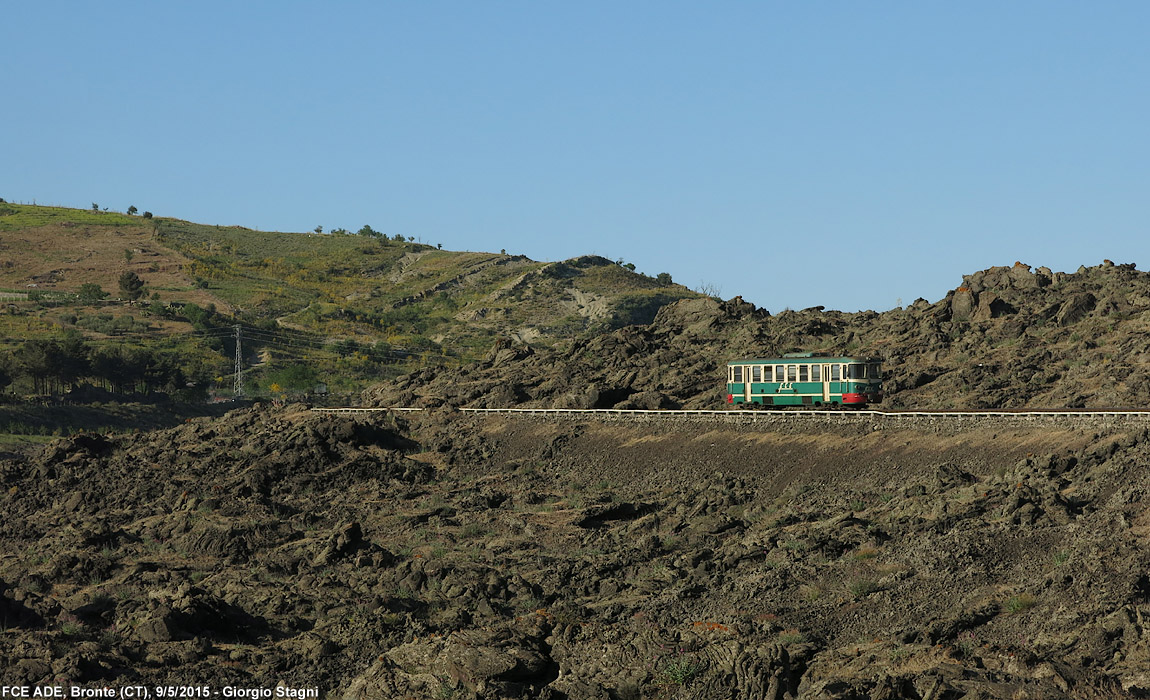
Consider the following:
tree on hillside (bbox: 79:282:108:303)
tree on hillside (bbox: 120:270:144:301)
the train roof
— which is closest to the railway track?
the train roof

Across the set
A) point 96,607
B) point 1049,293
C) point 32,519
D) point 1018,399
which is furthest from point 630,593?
point 1049,293

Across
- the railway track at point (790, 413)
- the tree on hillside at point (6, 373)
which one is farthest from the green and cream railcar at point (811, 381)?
the tree on hillside at point (6, 373)

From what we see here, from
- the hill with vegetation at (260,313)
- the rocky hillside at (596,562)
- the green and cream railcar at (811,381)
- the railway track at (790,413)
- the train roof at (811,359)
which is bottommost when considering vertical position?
the rocky hillside at (596,562)

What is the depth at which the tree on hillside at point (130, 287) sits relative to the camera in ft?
523

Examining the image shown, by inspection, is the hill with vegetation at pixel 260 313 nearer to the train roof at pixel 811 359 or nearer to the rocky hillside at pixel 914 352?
the rocky hillside at pixel 914 352

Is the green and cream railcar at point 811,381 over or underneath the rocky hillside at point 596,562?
over

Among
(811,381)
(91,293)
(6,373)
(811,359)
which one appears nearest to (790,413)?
(811,381)

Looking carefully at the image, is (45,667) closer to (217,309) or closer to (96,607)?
(96,607)

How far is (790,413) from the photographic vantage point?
171 feet

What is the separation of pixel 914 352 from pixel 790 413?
59.1ft

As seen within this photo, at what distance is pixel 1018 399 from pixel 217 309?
124 metres

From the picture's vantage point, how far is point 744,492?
47.2 metres

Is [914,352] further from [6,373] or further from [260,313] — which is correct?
[260,313]

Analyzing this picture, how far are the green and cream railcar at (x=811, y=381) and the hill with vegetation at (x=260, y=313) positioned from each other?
71.0 m
